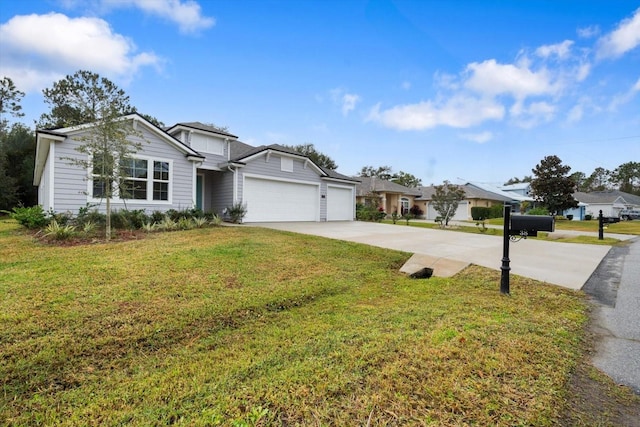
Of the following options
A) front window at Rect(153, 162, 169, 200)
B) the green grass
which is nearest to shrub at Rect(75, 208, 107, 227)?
front window at Rect(153, 162, 169, 200)

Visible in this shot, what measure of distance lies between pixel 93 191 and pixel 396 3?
40.4 ft

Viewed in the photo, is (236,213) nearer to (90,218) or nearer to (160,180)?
(160,180)

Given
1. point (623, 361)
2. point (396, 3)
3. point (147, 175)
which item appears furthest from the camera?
point (147, 175)

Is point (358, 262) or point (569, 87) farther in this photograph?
point (569, 87)

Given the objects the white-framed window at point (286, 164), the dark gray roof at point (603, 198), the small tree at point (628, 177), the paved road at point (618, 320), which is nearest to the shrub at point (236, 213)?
the white-framed window at point (286, 164)

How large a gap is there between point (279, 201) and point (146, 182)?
21.1 ft

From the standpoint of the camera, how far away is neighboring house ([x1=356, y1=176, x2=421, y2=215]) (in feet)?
96.6

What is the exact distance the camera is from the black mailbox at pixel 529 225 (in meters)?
4.10

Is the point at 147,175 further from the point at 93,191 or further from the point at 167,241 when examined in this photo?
the point at 167,241

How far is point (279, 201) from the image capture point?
1622cm

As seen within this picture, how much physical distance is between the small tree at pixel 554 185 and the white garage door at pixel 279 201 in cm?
2487

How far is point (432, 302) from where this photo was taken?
3.92 m

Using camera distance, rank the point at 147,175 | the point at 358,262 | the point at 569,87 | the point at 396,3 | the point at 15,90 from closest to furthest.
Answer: the point at 358,262 < the point at 396,3 < the point at 147,175 < the point at 569,87 < the point at 15,90

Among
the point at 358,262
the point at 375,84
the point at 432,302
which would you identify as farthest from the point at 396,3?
the point at 432,302
